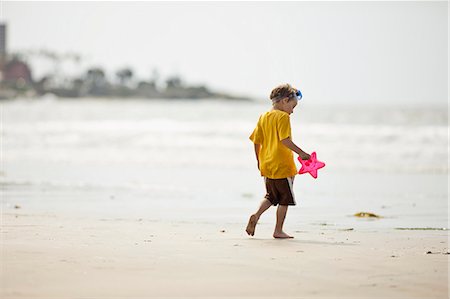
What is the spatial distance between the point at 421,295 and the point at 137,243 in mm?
2297

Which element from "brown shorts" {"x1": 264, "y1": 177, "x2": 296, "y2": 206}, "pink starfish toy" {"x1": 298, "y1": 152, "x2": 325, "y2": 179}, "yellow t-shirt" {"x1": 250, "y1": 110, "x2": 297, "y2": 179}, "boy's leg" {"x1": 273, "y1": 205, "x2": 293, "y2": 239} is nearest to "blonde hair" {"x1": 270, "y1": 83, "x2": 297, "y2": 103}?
"yellow t-shirt" {"x1": 250, "y1": 110, "x2": 297, "y2": 179}

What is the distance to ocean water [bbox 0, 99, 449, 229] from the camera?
8766 mm

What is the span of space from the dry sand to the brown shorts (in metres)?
0.31

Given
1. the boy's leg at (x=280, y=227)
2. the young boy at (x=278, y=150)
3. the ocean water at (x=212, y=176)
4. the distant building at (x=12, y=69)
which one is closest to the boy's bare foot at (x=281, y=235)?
the boy's leg at (x=280, y=227)

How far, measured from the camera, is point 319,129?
92.8 ft

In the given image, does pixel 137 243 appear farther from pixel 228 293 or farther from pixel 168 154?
pixel 168 154

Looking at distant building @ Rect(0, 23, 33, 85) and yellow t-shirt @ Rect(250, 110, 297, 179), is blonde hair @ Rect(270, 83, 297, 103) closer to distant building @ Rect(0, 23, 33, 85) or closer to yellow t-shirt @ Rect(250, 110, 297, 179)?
yellow t-shirt @ Rect(250, 110, 297, 179)

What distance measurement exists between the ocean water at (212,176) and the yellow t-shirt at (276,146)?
0.95 m

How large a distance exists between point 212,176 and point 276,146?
22.4 ft

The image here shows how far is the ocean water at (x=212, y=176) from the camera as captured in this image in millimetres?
8766

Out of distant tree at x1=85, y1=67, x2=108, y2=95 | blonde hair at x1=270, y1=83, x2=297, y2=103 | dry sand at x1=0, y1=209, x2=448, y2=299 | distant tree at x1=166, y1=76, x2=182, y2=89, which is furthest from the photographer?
distant tree at x1=166, y1=76, x2=182, y2=89

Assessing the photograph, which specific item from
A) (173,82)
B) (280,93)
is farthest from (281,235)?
(173,82)

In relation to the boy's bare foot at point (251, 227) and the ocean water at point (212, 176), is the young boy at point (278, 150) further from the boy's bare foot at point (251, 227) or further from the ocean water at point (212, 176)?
the ocean water at point (212, 176)

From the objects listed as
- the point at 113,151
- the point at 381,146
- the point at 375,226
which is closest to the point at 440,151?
the point at 381,146
